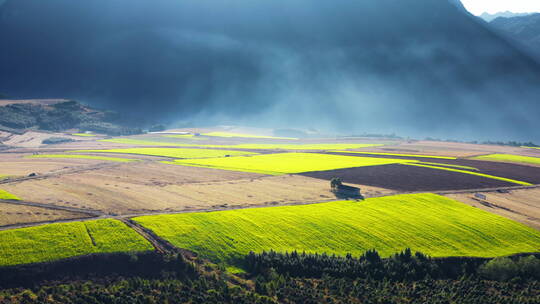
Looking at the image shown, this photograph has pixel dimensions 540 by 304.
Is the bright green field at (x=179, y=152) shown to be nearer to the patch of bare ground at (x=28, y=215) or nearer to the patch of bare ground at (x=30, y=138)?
the patch of bare ground at (x=30, y=138)

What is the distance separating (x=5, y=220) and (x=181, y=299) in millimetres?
29440

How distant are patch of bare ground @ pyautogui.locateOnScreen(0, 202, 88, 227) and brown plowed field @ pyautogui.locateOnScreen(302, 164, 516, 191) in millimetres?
56568

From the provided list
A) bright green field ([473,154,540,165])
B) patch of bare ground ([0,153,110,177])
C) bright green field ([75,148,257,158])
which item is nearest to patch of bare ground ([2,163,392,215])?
patch of bare ground ([0,153,110,177])

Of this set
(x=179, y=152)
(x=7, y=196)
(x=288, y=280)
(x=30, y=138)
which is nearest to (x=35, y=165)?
(x=7, y=196)

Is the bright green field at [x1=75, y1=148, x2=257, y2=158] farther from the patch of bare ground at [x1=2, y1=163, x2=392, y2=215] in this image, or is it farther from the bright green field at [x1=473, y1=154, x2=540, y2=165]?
the bright green field at [x1=473, y1=154, x2=540, y2=165]

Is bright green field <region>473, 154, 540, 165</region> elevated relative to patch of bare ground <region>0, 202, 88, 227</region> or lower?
elevated

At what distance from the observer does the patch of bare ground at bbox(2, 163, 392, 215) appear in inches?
2559

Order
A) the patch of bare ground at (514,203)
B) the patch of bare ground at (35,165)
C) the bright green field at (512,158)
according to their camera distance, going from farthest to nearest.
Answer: the bright green field at (512,158) → the patch of bare ground at (35,165) → the patch of bare ground at (514,203)

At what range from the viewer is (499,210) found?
222ft

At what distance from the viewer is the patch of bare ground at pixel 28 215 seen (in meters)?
52.7

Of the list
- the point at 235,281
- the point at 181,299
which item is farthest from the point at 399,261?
the point at 181,299

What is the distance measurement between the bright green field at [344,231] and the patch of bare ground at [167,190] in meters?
6.60

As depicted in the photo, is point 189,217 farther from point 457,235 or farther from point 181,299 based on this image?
point 457,235

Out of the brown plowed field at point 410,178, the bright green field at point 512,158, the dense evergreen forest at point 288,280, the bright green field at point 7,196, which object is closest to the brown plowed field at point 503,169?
the brown plowed field at point 410,178
